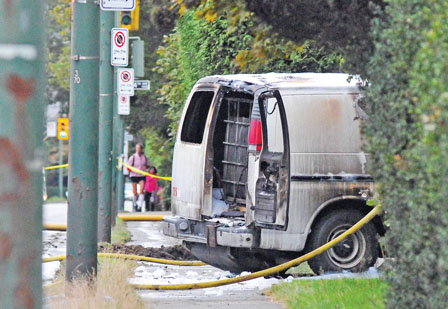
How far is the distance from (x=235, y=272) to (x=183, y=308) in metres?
2.40

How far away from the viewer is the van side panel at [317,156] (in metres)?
10.2

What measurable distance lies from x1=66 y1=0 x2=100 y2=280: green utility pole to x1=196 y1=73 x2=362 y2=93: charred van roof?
2.15m

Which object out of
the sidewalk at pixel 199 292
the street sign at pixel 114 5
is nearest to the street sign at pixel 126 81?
the sidewalk at pixel 199 292

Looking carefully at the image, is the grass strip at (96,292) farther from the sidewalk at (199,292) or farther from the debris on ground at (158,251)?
the debris on ground at (158,251)

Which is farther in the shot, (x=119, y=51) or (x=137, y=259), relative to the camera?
(x=119, y=51)

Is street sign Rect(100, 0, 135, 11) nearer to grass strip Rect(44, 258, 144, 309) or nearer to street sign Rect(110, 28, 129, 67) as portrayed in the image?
grass strip Rect(44, 258, 144, 309)

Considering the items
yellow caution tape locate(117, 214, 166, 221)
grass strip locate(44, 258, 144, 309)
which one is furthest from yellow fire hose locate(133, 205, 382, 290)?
yellow caution tape locate(117, 214, 166, 221)

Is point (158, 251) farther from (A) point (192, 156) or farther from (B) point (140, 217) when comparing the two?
(B) point (140, 217)

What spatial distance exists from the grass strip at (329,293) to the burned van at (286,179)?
0.78 m

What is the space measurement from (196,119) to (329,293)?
3.32 metres

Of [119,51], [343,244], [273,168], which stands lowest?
[343,244]

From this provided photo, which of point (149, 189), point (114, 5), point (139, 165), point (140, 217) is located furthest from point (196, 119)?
point (149, 189)

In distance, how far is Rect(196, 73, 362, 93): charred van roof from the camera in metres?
10.3

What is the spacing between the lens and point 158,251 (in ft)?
45.6
